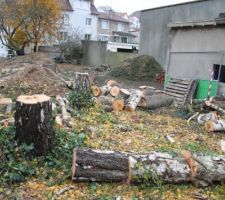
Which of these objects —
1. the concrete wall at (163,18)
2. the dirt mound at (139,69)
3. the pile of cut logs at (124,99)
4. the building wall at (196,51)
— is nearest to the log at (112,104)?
the pile of cut logs at (124,99)

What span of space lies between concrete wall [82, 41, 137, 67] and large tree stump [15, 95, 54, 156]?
20907mm

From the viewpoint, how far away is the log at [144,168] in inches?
179

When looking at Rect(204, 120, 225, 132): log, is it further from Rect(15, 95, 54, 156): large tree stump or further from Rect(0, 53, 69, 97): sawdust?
Rect(0, 53, 69, 97): sawdust

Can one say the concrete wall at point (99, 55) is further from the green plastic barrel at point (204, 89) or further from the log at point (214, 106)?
the log at point (214, 106)

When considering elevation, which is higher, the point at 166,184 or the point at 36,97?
the point at 36,97

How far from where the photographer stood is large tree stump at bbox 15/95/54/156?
195 inches

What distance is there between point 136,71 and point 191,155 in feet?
47.1

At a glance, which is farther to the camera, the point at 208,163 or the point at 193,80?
the point at 193,80

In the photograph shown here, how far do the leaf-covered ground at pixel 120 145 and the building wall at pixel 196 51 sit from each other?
128 inches

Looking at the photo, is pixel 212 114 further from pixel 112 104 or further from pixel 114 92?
pixel 114 92

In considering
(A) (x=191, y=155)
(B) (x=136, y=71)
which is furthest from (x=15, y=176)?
(B) (x=136, y=71)

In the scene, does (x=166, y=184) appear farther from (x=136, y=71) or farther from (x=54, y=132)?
(x=136, y=71)

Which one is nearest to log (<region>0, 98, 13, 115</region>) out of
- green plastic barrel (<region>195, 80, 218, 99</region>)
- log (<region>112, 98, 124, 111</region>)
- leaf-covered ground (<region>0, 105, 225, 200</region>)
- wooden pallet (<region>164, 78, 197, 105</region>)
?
leaf-covered ground (<region>0, 105, 225, 200</region>)

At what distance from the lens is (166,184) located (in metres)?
4.68
